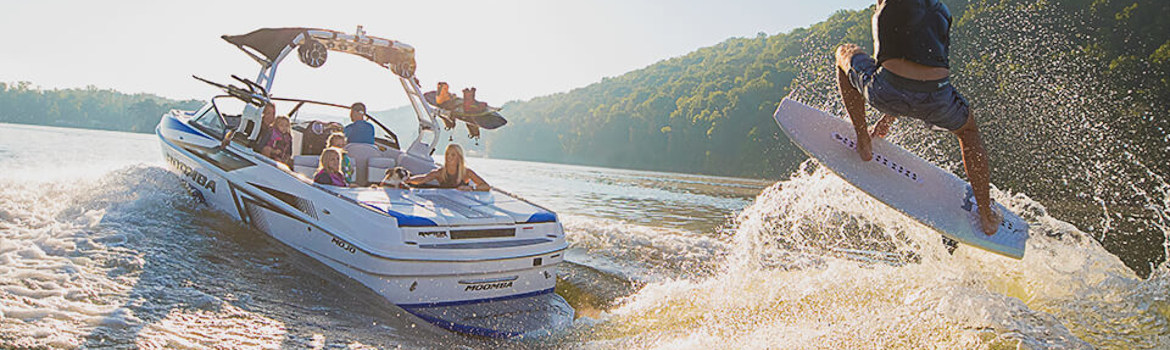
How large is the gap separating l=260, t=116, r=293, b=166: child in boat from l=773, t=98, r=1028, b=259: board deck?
20.6 ft

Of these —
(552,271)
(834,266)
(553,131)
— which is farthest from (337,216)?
(553,131)

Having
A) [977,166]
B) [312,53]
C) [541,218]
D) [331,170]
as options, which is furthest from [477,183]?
[977,166]

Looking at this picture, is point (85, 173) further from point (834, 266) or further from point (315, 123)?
point (834, 266)

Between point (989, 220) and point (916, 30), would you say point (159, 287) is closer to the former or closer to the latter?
point (916, 30)

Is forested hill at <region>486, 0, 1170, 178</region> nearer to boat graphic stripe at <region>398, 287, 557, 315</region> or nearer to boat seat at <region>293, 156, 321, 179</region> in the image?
boat graphic stripe at <region>398, 287, 557, 315</region>

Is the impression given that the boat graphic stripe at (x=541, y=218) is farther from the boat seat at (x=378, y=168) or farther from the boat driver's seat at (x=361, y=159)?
the boat driver's seat at (x=361, y=159)

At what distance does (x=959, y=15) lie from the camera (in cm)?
4212

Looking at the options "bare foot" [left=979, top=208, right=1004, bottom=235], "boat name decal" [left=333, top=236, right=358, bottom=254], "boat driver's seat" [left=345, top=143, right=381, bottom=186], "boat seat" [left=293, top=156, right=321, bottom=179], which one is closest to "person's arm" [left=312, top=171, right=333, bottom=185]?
"boat name decal" [left=333, top=236, right=358, bottom=254]

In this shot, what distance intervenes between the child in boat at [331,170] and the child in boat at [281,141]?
5.48ft

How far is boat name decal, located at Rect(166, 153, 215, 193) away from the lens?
8.48 m

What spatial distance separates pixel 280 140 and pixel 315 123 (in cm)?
59

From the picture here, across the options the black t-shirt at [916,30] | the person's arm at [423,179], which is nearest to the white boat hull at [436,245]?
the person's arm at [423,179]

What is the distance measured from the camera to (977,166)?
472 cm

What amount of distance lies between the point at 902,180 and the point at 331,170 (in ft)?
18.5
